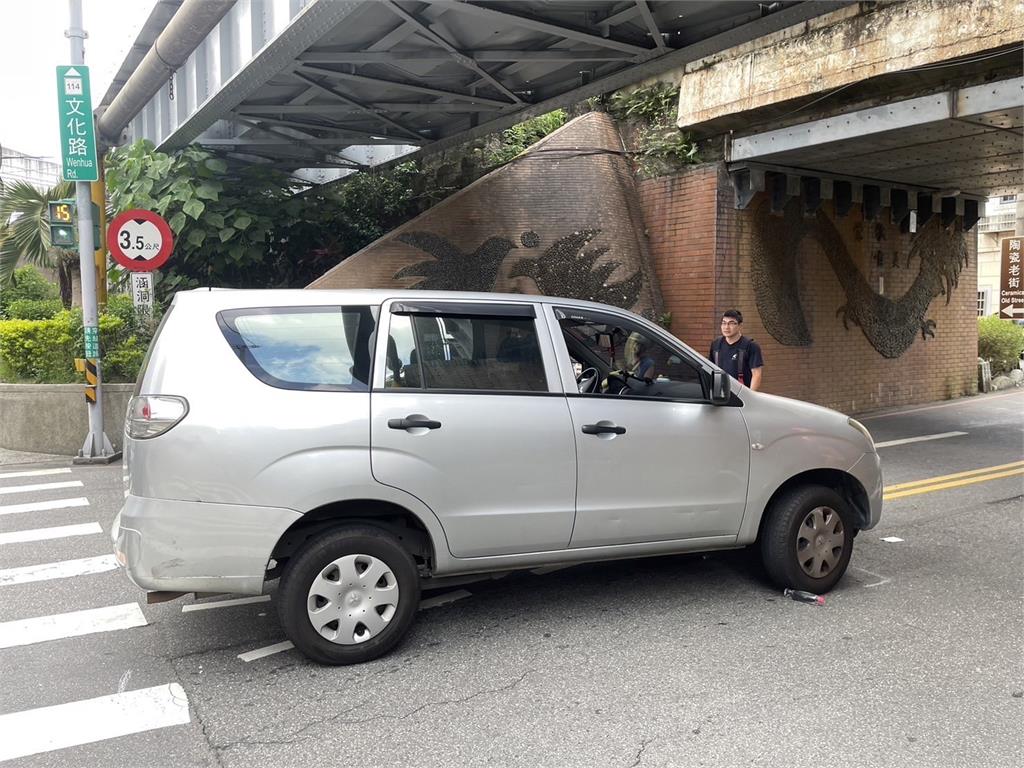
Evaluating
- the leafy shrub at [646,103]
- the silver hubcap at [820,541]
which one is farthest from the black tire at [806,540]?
the leafy shrub at [646,103]

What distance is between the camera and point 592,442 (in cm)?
442

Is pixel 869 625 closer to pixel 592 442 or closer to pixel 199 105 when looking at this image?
pixel 592 442

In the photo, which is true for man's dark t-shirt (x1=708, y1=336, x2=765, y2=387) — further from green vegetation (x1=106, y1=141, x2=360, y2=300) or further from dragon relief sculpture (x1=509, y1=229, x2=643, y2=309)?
green vegetation (x1=106, y1=141, x2=360, y2=300)

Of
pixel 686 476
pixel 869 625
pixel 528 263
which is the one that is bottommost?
A: pixel 869 625

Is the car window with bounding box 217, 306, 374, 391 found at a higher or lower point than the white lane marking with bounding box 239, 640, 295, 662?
higher

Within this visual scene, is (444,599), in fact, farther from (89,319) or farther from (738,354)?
(89,319)

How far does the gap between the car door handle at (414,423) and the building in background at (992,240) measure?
31480 millimetres

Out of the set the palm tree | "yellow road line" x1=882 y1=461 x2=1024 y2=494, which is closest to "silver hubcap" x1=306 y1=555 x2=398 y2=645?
"yellow road line" x1=882 y1=461 x2=1024 y2=494

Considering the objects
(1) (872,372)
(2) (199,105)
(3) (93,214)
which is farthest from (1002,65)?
(3) (93,214)

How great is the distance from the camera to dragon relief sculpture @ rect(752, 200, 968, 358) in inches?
477

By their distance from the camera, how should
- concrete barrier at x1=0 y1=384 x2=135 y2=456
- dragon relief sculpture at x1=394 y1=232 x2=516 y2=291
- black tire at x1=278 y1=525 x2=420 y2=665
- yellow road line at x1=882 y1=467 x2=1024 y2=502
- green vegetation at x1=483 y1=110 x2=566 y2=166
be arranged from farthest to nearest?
green vegetation at x1=483 y1=110 x2=566 y2=166 < dragon relief sculpture at x1=394 y1=232 x2=516 y2=291 < concrete barrier at x1=0 y1=384 x2=135 y2=456 < yellow road line at x1=882 y1=467 x2=1024 y2=502 < black tire at x1=278 y1=525 x2=420 y2=665

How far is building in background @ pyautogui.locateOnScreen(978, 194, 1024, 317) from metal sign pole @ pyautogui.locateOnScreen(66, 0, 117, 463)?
2999 centimetres

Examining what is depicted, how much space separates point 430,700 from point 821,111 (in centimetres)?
923

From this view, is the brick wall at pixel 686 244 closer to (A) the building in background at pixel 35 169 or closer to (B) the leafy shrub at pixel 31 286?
(B) the leafy shrub at pixel 31 286
